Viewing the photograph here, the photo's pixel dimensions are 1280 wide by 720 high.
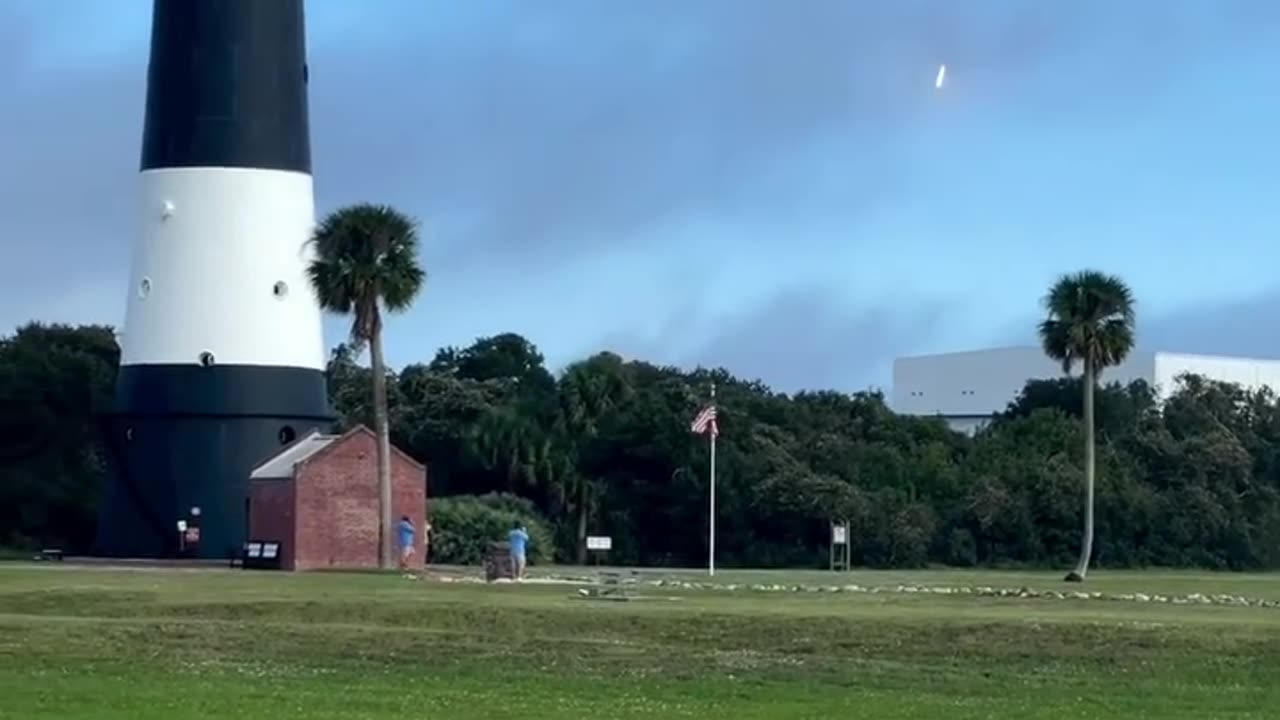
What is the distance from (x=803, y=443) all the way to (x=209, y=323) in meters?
28.0

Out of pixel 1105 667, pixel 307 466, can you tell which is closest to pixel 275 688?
pixel 1105 667

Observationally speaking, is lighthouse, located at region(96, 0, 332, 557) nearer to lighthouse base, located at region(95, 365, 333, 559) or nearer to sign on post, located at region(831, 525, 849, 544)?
lighthouse base, located at region(95, 365, 333, 559)

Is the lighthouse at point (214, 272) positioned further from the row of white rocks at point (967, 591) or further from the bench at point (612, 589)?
the bench at point (612, 589)

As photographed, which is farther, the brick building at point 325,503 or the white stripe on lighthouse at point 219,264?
the white stripe on lighthouse at point 219,264

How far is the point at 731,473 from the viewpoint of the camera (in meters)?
85.8

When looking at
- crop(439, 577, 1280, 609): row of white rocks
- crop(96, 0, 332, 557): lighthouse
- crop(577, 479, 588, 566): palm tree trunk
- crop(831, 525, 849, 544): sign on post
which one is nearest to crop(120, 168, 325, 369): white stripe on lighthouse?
crop(96, 0, 332, 557): lighthouse

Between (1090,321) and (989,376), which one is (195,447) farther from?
(989,376)

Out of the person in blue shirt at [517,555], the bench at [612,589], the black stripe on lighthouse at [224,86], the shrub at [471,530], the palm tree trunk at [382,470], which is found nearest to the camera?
the bench at [612,589]

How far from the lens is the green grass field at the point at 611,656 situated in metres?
26.8

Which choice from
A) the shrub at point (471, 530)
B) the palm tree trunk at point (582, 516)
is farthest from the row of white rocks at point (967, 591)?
the palm tree trunk at point (582, 516)

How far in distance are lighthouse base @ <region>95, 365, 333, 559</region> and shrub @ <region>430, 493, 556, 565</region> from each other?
8262 millimetres

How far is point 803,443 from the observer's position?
9000 cm

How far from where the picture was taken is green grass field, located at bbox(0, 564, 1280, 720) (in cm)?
2677

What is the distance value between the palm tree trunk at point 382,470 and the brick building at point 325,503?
3.46 feet
